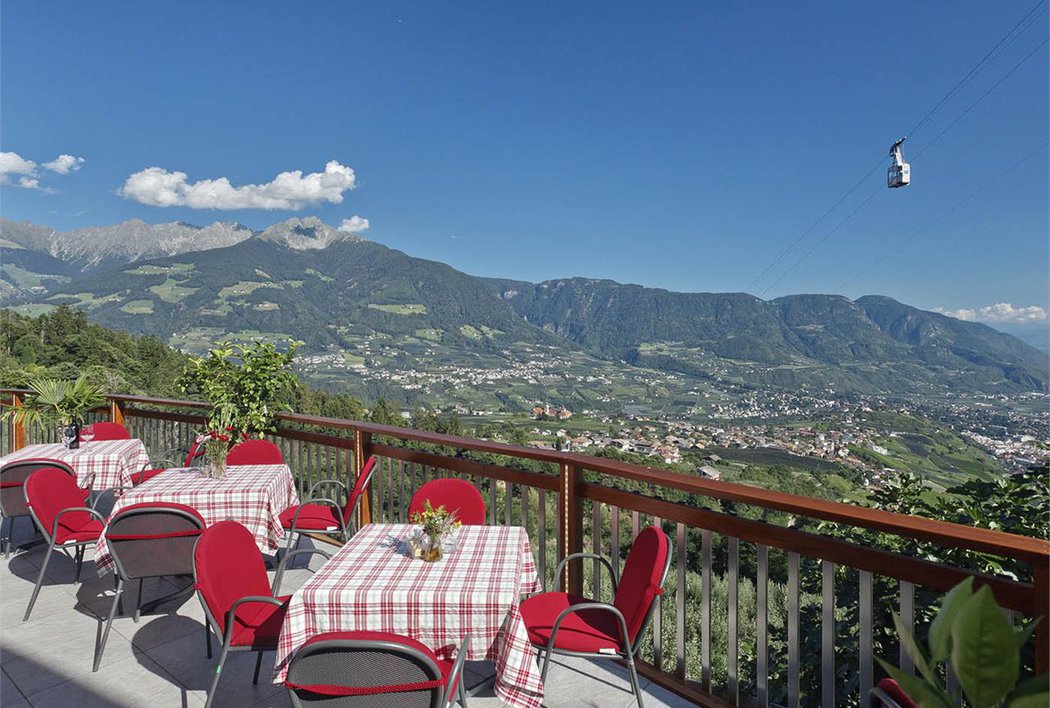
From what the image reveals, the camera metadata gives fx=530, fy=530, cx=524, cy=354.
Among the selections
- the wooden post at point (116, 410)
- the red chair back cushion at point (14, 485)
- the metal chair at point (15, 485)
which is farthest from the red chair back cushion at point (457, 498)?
the wooden post at point (116, 410)

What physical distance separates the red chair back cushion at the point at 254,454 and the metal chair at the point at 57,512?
0.99 meters

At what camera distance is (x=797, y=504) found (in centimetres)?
210

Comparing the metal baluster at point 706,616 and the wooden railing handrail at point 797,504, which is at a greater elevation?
the wooden railing handrail at point 797,504

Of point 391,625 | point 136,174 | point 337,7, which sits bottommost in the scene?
point 391,625

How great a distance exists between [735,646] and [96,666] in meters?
3.10

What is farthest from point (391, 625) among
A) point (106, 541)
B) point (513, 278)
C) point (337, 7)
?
point (513, 278)

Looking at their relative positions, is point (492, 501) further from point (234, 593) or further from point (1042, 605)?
point (1042, 605)

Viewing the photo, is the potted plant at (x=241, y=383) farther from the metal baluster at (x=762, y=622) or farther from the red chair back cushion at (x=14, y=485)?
the metal baluster at (x=762, y=622)

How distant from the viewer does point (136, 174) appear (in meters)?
92.1

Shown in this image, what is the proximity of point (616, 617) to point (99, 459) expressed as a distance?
455 centimetres

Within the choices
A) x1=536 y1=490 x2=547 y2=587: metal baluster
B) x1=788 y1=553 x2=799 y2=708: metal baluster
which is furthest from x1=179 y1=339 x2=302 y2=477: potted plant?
x1=788 y1=553 x2=799 y2=708: metal baluster

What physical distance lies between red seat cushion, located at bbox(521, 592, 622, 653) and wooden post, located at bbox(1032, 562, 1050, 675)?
1317 mm

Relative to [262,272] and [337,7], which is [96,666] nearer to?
[337,7]

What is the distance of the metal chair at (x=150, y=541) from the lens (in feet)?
8.77
